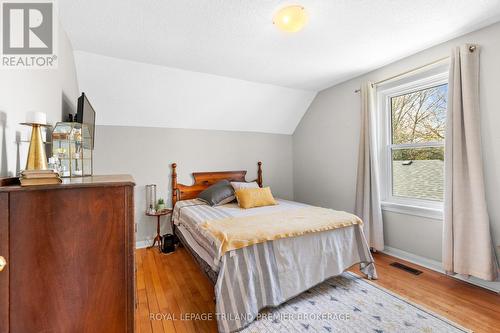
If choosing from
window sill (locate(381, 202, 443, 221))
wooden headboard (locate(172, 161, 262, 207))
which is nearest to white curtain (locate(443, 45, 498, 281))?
window sill (locate(381, 202, 443, 221))

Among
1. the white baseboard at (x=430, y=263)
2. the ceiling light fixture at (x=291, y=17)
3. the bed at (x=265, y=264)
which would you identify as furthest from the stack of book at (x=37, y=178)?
the white baseboard at (x=430, y=263)

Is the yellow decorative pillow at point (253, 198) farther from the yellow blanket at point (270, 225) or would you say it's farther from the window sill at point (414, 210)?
the window sill at point (414, 210)

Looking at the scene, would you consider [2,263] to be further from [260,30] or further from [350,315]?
[260,30]

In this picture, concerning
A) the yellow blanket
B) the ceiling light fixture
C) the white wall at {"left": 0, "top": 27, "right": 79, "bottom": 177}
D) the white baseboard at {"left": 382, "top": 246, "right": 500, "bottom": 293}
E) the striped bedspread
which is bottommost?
the white baseboard at {"left": 382, "top": 246, "right": 500, "bottom": 293}

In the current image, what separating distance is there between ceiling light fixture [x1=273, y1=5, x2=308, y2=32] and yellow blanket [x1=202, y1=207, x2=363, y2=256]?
167 centimetres

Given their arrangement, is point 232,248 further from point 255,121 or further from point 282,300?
point 255,121

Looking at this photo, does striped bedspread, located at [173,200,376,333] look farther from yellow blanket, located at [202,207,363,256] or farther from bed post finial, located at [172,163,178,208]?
bed post finial, located at [172,163,178,208]

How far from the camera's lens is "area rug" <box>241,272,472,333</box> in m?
1.67

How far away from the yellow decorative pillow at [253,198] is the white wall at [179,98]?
1.36 meters

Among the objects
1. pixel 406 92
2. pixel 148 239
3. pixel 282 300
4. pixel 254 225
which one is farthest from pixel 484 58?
pixel 148 239

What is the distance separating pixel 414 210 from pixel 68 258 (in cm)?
317

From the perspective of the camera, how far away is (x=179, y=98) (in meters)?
3.24

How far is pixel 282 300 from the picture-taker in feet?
6.09

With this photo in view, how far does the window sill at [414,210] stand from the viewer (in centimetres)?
247
